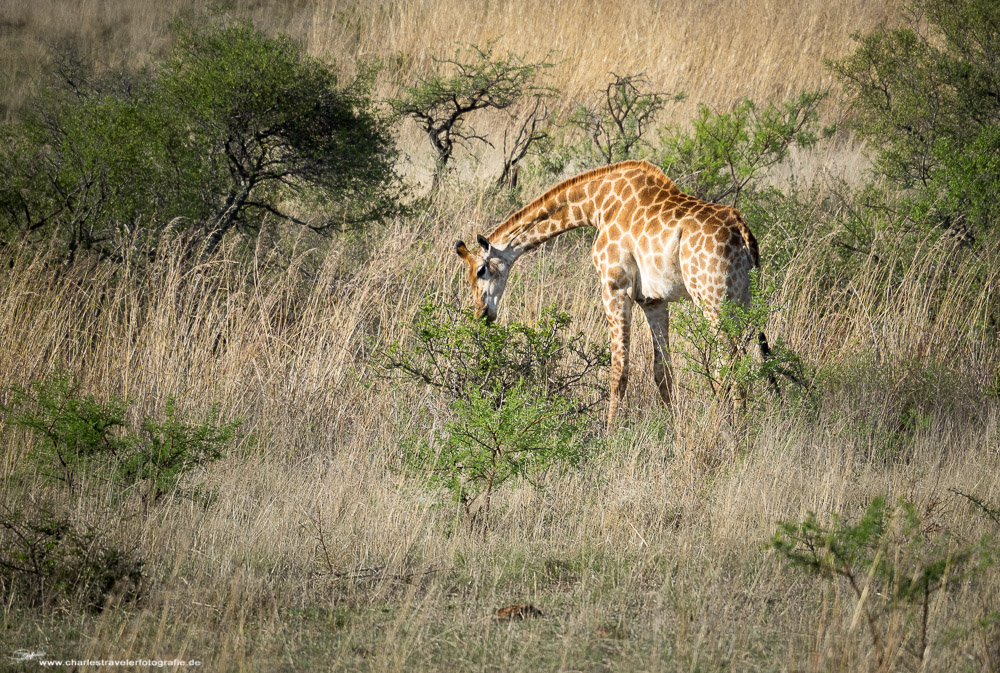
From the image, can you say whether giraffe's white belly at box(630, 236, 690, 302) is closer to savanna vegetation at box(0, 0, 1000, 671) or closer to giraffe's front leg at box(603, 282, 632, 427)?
giraffe's front leg at box(603, 282, 632, 427)

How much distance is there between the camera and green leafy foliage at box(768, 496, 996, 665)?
3.31 m

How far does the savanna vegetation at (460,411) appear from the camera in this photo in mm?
3520

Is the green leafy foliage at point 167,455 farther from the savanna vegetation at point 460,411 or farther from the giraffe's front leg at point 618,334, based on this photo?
the giraffe's front leg at point 618,334

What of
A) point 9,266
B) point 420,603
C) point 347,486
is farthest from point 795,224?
point 9,266

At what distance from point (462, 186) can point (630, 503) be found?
7.54m

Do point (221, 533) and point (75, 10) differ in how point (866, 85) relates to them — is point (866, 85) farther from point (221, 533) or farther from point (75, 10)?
point (75, 10)

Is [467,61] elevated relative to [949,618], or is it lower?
elevated

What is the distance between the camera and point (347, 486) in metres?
4.82

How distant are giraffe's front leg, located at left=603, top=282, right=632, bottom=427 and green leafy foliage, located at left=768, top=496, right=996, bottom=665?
2.36m

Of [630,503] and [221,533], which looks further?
[630,503]

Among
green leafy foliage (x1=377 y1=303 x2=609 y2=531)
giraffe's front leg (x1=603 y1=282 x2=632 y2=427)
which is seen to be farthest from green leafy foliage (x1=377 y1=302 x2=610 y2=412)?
giraffe's front leg (x1=603 y1=282 x2=632 y2=427)

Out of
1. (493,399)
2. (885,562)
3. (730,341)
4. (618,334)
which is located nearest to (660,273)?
(618,334)

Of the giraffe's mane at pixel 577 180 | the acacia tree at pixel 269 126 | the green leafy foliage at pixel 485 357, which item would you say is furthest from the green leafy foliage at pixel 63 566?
the acacia tree at pixel 269 126

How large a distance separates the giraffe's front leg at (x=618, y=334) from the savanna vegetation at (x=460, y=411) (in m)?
0.19
